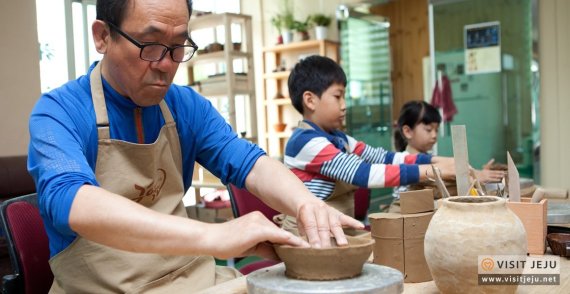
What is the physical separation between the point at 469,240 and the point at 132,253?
2.80 ft

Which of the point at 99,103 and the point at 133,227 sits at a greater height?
the point at 99,103

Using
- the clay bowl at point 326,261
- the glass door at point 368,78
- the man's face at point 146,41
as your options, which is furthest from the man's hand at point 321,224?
the glass door at point 368,78

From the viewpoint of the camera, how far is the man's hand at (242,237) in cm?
98

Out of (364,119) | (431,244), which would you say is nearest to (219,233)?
(431,244)

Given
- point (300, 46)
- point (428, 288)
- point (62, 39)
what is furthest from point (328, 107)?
point (300, 46)

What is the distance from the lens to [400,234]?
117 centimetres

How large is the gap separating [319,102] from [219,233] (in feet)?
4.76

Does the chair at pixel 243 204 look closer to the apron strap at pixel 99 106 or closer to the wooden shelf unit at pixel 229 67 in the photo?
the apron strap at pixel 99 106

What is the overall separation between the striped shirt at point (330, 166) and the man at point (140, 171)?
0.62m

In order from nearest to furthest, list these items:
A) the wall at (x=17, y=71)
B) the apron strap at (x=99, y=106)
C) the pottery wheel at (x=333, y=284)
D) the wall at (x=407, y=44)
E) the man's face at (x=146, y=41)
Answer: the pottery wheel at (x=333, y=284), the man's face at (x=146, y=41), the apron strap at (x=99, y=106), the wall at (x=17, y=71), the wall at (x=407, y=44)

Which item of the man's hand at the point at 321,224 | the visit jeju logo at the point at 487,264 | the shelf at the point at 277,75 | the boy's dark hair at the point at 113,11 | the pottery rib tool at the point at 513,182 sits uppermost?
the shelf at the point at 277,75

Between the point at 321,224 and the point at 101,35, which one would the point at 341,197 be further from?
the point at 101,35

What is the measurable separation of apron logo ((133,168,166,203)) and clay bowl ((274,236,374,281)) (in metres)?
0.58

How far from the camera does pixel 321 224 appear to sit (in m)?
1.15
